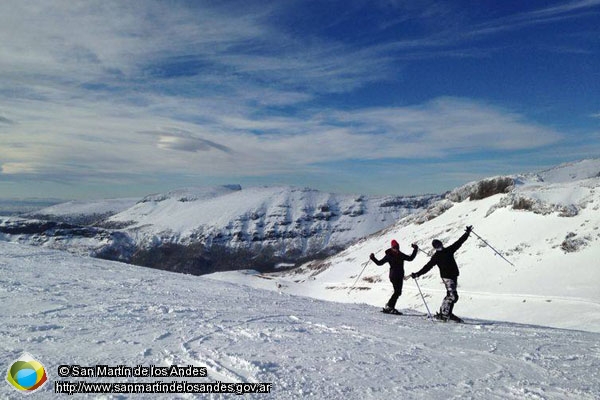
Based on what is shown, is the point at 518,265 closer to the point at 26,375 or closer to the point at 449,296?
the point at 449,296

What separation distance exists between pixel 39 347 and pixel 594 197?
139ft

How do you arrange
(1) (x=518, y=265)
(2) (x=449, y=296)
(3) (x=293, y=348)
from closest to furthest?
(3) (x=293, y=348)
(2) (x=449, y=296)
(1) (x=518, y=265)

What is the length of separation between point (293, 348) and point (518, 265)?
30.1 meters

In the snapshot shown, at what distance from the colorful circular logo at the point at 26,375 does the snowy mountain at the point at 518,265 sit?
21532 mm

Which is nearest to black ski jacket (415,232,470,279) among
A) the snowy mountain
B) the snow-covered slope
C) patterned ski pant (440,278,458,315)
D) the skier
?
the skier

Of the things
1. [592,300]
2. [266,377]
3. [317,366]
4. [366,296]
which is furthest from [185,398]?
[366,296]

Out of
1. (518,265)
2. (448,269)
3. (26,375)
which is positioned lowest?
(26,375)

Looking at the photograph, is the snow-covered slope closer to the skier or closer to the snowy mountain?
the skier

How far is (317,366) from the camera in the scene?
21.9ft

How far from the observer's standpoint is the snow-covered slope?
5938mm

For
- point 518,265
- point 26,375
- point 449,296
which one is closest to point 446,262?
point 449,296

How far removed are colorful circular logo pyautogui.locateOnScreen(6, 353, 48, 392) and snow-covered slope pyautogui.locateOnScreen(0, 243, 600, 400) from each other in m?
0.13

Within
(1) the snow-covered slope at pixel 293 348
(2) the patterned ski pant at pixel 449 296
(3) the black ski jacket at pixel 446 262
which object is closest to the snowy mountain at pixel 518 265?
(2) the patterned ski pant at pixel 449 296

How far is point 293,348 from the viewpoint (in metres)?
7.72
